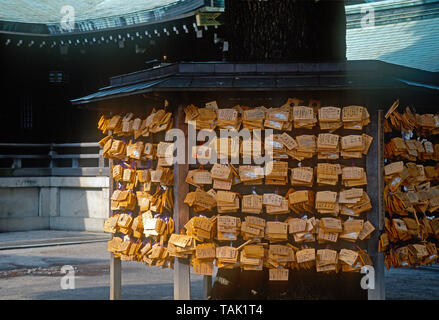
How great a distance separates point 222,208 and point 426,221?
2.02 metres

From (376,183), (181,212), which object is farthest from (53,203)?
(376,183)

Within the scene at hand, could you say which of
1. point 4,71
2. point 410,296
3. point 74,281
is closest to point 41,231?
point 4,71

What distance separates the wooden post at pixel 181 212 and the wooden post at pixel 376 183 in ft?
5.39

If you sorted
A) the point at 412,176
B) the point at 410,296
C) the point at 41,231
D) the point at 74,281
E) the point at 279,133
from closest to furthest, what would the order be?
the point at 279,133, the point at 412,176, the point at 410,296, the point at 74,281, the point at 41,231

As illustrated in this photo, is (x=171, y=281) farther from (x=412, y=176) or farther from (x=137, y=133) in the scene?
(x=412, y=176)

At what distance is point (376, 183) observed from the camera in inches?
218

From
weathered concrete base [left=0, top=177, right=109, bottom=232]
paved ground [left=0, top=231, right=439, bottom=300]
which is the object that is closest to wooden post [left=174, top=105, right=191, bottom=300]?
paved ground [left=0, top=231, right=439, bottom=300]

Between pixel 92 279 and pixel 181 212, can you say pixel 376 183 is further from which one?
pixel 92 279

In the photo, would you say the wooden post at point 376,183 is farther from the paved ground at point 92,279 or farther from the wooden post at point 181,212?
the paved ground at point 92,279

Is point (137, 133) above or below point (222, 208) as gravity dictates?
above

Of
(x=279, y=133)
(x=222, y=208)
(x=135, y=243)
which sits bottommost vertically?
(x=135, y=243)

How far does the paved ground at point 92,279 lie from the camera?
9.06m

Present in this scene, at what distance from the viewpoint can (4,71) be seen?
68.4ft

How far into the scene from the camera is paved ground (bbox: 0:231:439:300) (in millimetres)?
9062
